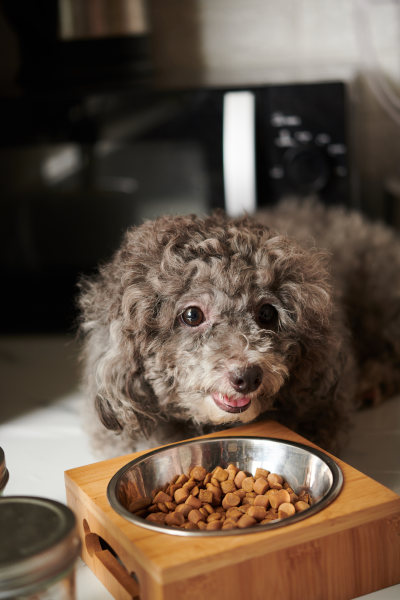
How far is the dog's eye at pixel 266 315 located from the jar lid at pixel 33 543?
52 cm

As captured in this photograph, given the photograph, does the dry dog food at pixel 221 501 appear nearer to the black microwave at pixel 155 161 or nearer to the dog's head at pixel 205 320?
the dog's head at pixel 205 320

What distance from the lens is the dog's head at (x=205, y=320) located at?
3.93 ft

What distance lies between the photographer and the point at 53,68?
2133mm

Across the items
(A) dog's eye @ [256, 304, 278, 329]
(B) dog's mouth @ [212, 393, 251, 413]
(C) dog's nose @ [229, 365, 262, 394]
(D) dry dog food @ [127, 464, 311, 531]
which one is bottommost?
(D) dry dog food @ [127, 464, 311, 531]

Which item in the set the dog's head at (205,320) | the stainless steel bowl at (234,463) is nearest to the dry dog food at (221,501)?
the stainless steel bowl at (234,463)

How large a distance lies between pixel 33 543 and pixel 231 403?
0.48m

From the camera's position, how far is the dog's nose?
1145 mm

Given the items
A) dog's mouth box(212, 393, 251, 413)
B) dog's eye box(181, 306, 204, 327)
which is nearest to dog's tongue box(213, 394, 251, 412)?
dog's mouth box(212, 393, 251, 413)

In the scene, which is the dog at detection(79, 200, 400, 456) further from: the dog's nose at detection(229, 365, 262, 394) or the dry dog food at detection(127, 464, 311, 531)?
the dry dog food at detection(127, 464, 311, 531)

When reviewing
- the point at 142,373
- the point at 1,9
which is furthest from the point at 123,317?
the point at 1,9

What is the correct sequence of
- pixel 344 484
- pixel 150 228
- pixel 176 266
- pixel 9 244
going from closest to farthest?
pixel 344 484 < pixel 176 266 < pixel 150 228 < pixel 9 244

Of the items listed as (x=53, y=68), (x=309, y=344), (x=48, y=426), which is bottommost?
(x=48, y=426)

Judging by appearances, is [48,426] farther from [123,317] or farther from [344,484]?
[344,484]

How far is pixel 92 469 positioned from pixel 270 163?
3.60 ft
